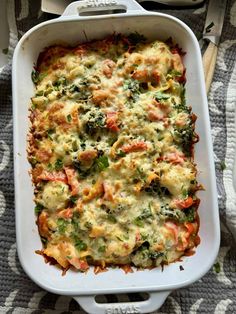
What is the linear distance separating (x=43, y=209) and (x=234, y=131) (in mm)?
887

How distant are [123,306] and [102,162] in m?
0.55

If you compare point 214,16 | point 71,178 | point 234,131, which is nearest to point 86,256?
point 71,178

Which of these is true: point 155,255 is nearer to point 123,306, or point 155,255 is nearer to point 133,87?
point 123,306

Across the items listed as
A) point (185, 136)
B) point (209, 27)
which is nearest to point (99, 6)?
point (209, 27)

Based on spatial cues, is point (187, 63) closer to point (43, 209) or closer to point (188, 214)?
point (188, 214)

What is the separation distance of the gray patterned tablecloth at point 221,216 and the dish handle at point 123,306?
0.23 meters

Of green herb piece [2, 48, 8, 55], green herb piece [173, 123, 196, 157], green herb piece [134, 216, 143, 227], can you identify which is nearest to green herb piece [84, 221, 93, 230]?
green herb piece [134, 216, 143, 227]

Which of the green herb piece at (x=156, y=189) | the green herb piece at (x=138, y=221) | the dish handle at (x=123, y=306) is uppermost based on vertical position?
the green herb piece at (x=156, y=189)

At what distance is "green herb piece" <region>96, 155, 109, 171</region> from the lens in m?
2.07

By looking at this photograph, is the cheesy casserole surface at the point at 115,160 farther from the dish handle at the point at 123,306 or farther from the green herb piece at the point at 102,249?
the dish handle at the point at 123,306

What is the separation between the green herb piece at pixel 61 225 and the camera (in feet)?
6.70

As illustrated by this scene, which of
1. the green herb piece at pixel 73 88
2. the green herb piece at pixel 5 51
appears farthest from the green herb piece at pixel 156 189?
the green herb piece at pixel 5 51

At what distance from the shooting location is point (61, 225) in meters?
2.04

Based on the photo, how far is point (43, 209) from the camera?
6.84ft
